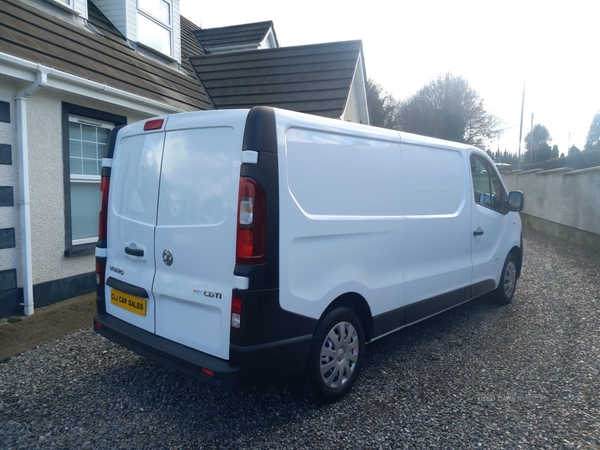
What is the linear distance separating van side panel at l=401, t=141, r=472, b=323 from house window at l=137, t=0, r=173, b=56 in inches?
265

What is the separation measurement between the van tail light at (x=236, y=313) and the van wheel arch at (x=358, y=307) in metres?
0.78

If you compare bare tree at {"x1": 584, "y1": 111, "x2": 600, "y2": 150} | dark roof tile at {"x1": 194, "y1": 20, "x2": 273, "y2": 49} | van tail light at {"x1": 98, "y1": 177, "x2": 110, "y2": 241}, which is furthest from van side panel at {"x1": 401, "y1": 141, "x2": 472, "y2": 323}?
bare tree at {"x1": 584, "y1": 111, "x2": 600, "y2": 150}

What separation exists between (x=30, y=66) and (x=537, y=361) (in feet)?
20.0

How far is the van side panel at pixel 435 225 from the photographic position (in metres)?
4.37

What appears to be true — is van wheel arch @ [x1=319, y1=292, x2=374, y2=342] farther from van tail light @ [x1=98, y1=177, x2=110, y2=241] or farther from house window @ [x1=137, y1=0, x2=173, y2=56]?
house window @ [x1=137, y1=0, x2=173, y2=56]

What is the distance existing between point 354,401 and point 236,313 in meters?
1.35

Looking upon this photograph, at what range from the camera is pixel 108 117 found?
676cm

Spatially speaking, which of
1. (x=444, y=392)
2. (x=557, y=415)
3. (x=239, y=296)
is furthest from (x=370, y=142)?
(x=557, y=415)

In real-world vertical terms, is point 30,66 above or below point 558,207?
above

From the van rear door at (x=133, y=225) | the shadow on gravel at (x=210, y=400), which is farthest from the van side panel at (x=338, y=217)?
the van rear door at (x=133, y=225)

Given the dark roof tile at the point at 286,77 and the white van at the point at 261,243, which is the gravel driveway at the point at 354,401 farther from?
the dark roof tile at the point at 286,77

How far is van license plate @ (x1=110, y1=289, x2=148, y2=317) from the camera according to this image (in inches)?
140

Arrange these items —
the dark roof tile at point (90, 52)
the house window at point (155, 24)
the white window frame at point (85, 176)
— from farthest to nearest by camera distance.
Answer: the house window at point (155, 24), the white window frame at point (85, 176), the dark roof tile at point (90, 52)

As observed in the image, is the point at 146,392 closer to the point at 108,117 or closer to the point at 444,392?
the point at 444,392
